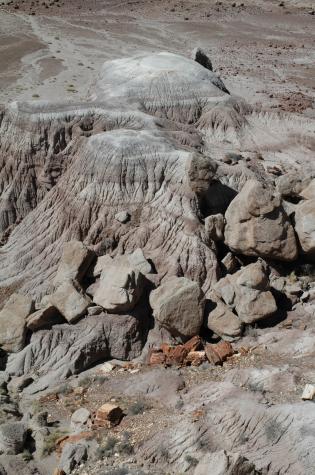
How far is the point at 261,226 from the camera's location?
1476cm

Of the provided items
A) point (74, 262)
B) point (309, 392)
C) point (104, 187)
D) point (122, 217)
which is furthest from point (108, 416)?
point (104, 187)

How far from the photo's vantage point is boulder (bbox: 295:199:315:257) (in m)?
14.8

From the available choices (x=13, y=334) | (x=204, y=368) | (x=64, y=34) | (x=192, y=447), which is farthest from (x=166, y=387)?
(x=64, y=34)

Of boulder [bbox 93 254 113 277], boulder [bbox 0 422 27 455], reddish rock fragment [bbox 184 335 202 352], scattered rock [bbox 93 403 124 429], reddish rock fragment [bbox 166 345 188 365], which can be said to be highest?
boulder [bbox 93 254 113 277]

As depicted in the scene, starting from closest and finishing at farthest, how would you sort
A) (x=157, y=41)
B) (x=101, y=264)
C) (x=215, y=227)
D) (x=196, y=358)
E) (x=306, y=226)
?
1. (x=196, y=358)
2. (x=306, y=226)
3. (x=215, y=227)
4. (x=101, y=264)
5. (x=157, y=41)

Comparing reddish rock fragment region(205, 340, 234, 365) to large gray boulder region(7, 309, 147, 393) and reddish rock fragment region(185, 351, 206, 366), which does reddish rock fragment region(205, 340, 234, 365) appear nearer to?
reddish rock fragment region(185, 351, 206, 366)

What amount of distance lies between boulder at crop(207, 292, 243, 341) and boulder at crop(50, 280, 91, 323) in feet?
10.7

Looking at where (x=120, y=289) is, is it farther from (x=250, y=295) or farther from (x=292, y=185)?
(x=292, y=185)

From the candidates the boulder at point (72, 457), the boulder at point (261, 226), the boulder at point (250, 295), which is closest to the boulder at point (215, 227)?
the boulder at point (261, 226)

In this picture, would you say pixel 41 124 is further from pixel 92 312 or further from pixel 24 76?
pixel 24 76

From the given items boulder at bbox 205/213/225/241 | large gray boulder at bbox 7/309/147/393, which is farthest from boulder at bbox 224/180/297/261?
large gray boulder at bbox 7/309/147/393

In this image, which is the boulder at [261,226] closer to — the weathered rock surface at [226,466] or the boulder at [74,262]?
the boulder at [74,262]

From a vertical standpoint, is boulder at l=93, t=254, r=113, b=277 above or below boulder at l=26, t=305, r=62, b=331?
above

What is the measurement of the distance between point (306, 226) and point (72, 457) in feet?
27.3
